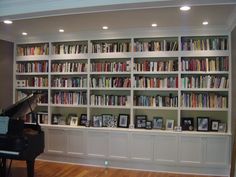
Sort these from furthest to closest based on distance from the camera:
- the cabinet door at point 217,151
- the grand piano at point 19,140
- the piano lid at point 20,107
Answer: the cabinet door at point 217,151 < the piano lid at point 20,107 < the grand piano at point 19,140

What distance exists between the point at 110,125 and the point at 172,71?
168 centimetres

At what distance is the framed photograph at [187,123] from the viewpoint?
4.65 m

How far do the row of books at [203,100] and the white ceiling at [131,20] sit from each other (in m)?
1.30

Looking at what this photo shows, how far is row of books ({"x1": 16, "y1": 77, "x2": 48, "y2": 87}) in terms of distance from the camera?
5.45m

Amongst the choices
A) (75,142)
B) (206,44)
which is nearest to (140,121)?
(75,142)

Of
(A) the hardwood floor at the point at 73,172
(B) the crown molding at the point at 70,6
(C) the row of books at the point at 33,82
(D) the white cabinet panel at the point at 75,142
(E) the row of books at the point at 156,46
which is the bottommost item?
(A) the hardwood floor at the point at 73,172

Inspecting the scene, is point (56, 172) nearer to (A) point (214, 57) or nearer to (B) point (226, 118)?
(B) point (226, 118)

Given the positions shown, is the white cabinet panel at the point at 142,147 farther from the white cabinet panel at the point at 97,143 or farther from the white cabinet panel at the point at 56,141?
the white cabinet panel at the point at 56,141

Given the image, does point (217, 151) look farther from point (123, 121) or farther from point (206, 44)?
point (206, 44)

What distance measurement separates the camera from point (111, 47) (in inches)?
196

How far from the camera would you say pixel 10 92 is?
5547 mm

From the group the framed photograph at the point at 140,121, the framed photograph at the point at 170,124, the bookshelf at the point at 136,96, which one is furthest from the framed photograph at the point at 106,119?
the framed photograph at the point at 170,124

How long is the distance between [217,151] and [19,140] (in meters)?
3.42

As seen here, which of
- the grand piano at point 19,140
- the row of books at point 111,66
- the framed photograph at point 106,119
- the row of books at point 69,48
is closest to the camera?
the grand piano at point 19,140
